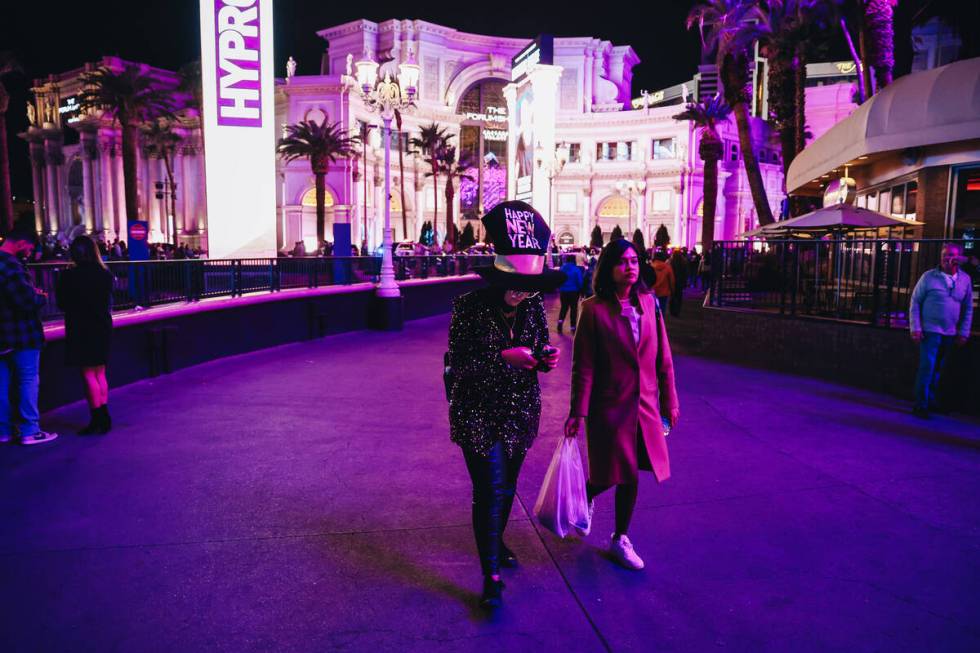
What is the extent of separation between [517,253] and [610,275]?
0.78 metres

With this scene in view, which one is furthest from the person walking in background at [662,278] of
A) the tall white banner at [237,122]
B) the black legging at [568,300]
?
the tall white banner at [237,122]

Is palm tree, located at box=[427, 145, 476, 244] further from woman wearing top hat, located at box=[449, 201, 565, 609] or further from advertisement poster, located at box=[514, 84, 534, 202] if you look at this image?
woman wearing top hat, located at box=[449, 201, 565, 609]

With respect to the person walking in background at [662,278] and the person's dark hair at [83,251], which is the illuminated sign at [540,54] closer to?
the person walking in background at [662,278]

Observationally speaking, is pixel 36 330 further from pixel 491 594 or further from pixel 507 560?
pixel 491 594

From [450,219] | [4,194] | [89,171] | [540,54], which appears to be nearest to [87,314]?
[540,54]

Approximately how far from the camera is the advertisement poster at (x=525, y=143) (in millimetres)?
31969

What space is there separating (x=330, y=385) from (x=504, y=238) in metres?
6.62

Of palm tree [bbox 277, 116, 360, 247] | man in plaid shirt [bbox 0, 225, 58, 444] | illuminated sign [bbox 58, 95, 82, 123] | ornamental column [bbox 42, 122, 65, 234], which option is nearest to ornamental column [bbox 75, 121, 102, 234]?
illuminated sign [bbox 58, 95, 82, 123]

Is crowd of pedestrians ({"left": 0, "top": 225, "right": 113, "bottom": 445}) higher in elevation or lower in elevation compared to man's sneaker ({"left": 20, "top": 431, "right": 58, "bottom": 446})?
higher

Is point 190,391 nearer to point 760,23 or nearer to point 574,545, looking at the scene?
point 574,545

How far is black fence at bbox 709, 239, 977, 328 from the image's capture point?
918 cm

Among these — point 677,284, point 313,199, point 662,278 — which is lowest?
point 677,284

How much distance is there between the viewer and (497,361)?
11.4ft

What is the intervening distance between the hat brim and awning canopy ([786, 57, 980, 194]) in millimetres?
11324
